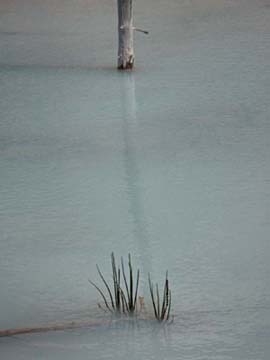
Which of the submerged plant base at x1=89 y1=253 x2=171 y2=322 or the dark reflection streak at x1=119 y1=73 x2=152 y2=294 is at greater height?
the dark reflection streak at x1=119 y1=73 x2=152 y2=294

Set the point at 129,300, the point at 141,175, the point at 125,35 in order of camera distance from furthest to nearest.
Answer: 1. the point at 125,35
2. the point at 141,175
3. the point at 129,300

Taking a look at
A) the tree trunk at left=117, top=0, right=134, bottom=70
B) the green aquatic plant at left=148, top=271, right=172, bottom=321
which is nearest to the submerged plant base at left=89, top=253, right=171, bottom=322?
the green aquatic plant at left=148, top=271, right=172, bottom=321

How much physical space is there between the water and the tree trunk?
77 mm

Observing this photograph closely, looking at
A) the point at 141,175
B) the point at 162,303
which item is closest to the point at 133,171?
the point at 141,175

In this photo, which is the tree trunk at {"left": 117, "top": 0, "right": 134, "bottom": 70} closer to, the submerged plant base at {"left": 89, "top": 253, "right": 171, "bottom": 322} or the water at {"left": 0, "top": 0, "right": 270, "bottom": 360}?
the water at {"left": 0, "top": 0, "right": 270, "bottom": 360}

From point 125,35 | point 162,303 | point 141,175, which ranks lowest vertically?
point 162,303

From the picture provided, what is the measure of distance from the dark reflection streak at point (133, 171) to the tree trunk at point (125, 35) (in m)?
0.09

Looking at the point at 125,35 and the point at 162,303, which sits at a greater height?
the point at 125,35

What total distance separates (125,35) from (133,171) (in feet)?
5.24

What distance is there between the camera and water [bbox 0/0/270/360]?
367 centimetres

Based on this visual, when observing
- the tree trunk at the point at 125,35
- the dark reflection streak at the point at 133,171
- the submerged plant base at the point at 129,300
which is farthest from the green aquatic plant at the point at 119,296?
the tree trunk at the point at 125,35

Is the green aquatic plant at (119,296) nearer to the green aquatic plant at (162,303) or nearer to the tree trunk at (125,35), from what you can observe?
the green aquatic plant at (162,303)

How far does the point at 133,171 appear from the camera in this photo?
5.12m

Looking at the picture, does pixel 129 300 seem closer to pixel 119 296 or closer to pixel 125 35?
pixel 119 296
